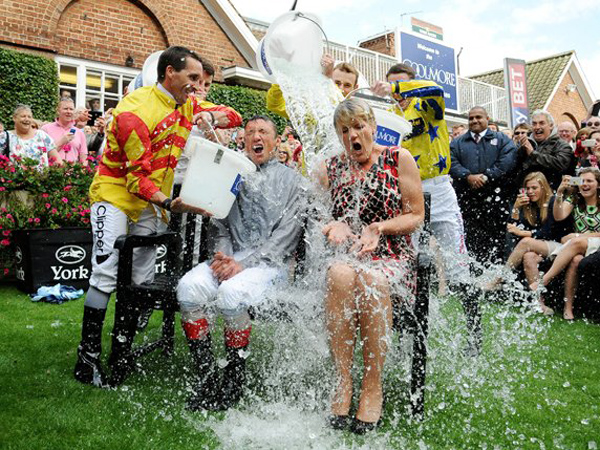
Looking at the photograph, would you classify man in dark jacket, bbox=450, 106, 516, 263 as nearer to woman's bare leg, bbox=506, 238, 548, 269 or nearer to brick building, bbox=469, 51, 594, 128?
woman's bare leg, bbox=506, 238, 548, 269

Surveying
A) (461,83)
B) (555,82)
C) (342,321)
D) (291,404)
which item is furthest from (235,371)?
(555,82)

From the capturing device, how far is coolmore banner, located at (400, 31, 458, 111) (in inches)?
802

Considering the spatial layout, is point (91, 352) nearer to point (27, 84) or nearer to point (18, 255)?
point (18, 255)

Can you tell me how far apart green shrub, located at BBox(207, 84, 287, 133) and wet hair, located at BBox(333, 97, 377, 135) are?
31.9 feet

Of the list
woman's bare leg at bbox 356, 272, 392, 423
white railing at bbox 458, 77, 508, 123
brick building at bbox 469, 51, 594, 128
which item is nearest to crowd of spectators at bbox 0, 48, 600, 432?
woman's bare leg at bbox 356, 272, 392, 423

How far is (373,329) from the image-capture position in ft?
9.40

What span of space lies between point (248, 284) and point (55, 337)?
2.16m

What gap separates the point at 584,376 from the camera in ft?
12.1

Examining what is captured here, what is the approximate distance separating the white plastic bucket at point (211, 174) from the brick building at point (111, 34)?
9194mm

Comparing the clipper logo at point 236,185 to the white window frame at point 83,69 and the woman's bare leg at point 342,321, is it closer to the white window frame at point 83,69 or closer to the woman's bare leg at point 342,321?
the woman's bare leg at point 342,321

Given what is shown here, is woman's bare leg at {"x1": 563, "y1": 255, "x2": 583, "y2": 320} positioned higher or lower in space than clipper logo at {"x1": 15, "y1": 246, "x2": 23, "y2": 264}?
lower

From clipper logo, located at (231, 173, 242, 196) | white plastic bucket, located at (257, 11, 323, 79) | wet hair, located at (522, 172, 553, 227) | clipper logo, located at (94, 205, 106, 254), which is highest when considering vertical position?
white plastic bucket, located at (257, 11, 323, 79)

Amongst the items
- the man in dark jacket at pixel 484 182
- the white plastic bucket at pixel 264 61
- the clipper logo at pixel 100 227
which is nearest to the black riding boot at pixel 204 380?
the clipper logo at pixel 100 227

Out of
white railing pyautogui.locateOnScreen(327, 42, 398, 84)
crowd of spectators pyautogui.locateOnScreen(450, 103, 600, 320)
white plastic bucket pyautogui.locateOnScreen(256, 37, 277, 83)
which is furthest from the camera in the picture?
white railing pyautogui.locateOnScreen(327, 42, 398, 84)
